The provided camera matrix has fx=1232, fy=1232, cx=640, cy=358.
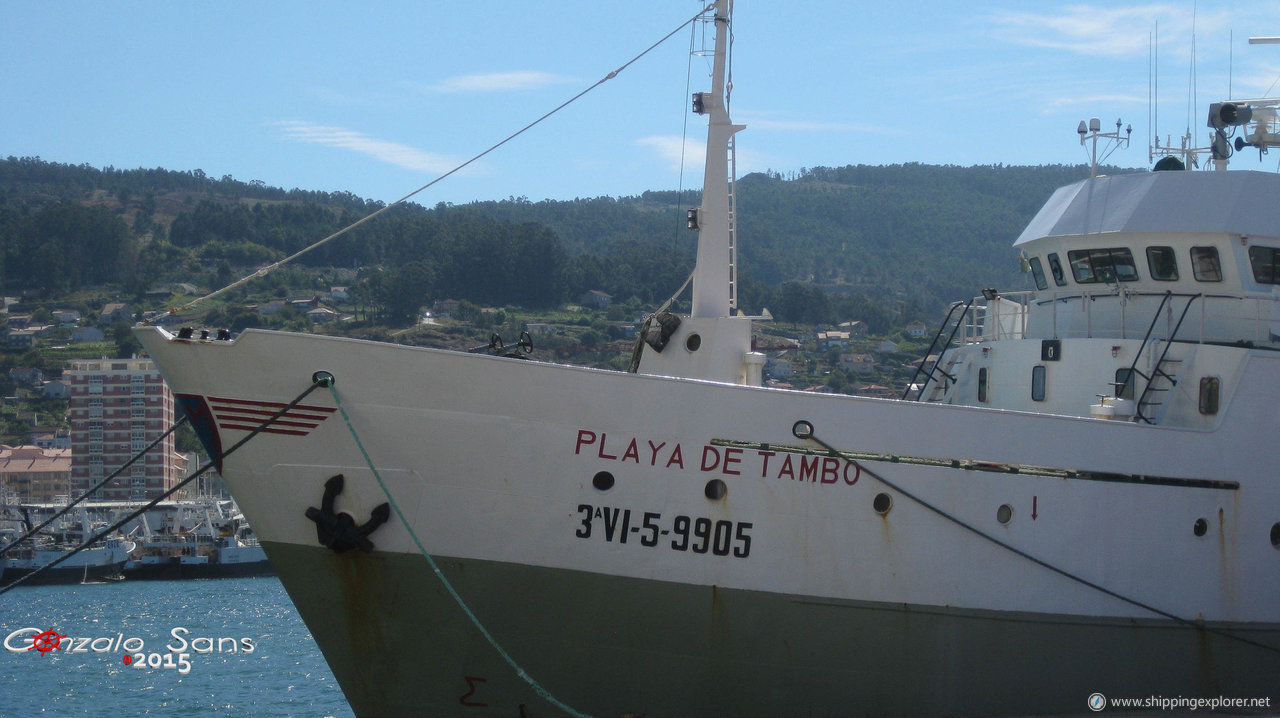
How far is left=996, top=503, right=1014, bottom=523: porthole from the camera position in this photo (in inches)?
469

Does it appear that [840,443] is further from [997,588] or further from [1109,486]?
[1109,486]

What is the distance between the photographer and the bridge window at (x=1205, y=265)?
1430 cm

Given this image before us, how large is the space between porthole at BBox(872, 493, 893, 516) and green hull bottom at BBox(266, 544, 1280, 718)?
2.93 ft

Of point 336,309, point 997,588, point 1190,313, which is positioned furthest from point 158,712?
point 336,309

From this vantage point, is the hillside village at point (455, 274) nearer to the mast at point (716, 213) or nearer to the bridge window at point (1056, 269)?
the mast at point (716, 213)

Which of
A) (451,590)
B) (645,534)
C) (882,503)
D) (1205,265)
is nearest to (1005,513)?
(882,503)

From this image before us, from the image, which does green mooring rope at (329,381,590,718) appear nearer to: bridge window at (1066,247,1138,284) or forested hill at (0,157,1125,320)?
bridge window at (1066,247,1138,284)

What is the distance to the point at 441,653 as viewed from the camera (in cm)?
1116

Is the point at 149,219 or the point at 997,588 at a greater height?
the point at 149,219

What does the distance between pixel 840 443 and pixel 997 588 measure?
7.19 ft

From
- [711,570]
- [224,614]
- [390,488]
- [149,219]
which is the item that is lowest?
[224,614]

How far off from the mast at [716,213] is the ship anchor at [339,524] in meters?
4.45

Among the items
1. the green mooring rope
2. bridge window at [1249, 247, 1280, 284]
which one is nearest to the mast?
the green mooring rope

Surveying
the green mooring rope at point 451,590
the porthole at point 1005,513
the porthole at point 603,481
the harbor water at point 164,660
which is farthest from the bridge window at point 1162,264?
the harbor water at point 164,660
